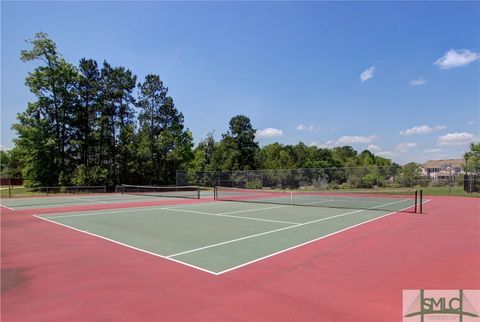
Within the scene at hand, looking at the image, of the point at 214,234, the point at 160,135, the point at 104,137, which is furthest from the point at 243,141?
the point at 214,234

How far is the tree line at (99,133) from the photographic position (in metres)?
40.2

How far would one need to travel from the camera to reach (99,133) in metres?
45.4

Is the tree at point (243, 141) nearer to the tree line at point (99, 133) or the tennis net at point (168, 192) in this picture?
the tree line at point (99, 133)

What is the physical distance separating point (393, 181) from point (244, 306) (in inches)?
1239

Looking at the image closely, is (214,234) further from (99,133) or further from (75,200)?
(99,133)

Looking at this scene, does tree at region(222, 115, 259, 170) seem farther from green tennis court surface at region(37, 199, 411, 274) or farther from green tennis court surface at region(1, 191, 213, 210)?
green tennis court surface at region(37, 199, 411, 274)

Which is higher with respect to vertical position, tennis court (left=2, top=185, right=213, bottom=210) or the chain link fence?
the chain link fence

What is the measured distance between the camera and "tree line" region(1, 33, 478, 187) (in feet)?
132

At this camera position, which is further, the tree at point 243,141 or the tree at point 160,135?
the tree at point 243,141

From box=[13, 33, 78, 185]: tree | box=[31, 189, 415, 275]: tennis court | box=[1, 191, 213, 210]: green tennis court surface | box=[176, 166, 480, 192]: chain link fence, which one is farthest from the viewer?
box=[13, 33, 78, 185]: tree

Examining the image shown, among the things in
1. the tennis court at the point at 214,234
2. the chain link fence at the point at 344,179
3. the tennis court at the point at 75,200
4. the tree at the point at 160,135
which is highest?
the tree at the point at 160,135

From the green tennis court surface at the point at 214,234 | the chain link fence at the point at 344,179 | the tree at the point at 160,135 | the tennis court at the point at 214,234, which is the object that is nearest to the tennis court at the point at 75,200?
the green tennis court surface at the point at 214,234

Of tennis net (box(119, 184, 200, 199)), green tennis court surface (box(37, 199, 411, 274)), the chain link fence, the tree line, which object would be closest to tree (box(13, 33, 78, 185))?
Answer: the tree line

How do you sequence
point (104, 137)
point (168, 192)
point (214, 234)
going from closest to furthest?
point (214, 234)
point (168, 192)
point (104, 137)
